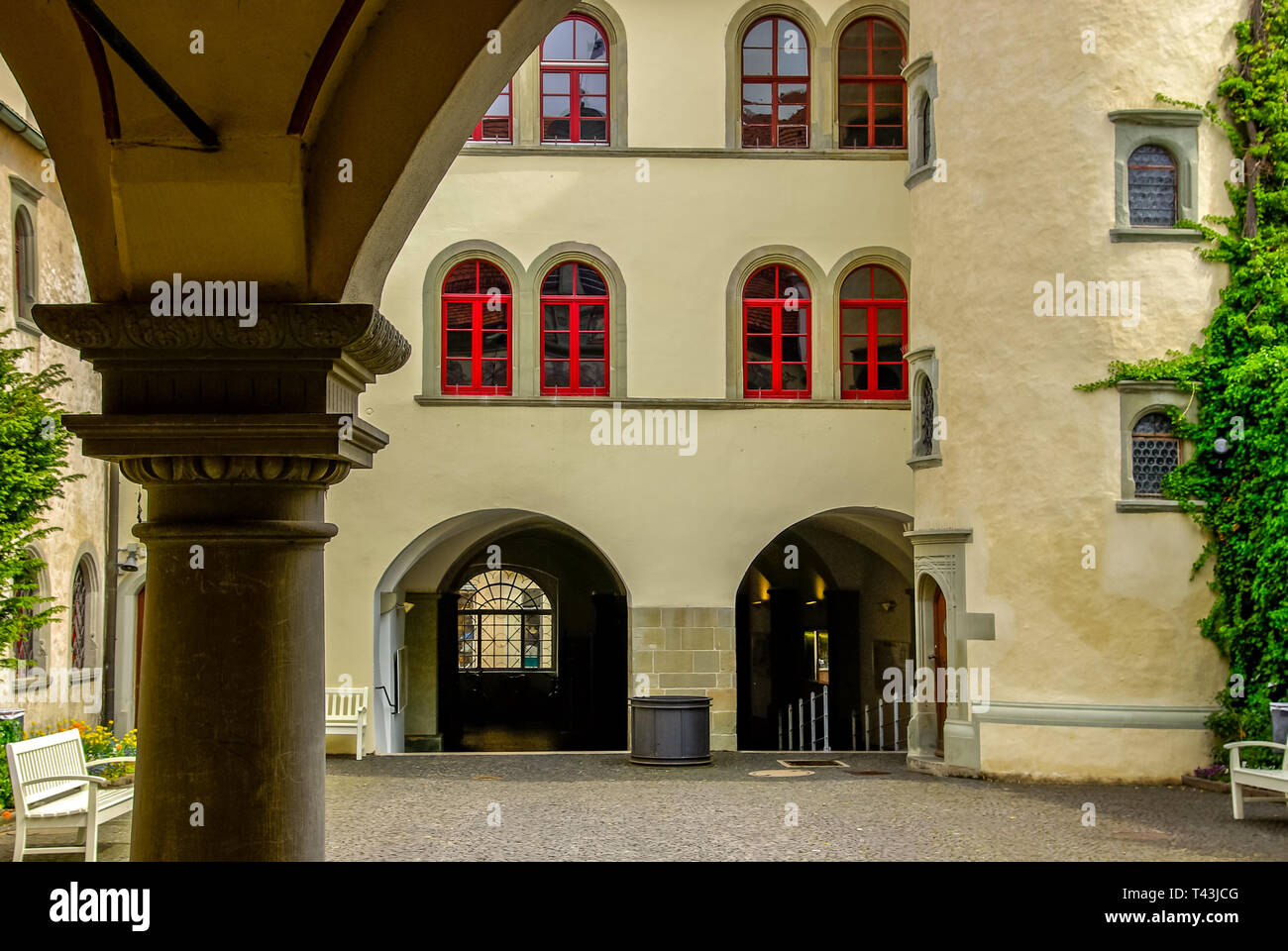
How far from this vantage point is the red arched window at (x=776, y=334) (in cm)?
1800

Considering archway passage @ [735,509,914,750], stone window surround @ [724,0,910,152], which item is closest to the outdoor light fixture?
archway passage @ [735,509,914,750]

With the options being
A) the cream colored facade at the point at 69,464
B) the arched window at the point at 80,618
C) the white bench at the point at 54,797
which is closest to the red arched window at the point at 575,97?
the cream colored facade at the point at 69,464

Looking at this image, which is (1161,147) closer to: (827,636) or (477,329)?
(477,329)

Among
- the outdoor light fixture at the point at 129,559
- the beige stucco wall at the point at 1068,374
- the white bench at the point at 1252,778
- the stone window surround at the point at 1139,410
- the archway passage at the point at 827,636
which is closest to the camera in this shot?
the white bench at the point at 1252,778

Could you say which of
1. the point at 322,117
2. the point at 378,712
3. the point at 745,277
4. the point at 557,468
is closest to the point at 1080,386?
the point at 745,277

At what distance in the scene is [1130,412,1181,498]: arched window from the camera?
14.7 metres

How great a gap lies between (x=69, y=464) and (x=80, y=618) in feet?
7.59

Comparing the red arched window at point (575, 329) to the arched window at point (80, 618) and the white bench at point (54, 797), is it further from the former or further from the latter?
the white bench at point (54, 797)

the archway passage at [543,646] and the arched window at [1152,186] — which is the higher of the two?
the arched window at [1152,186]

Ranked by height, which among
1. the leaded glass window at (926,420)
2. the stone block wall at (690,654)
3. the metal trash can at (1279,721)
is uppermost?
the leaded glass window at (926,420)

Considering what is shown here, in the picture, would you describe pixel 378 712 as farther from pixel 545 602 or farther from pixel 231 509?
pixel 231 509

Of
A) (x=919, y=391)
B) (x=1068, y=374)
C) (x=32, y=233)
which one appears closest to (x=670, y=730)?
(x=919, y=391)

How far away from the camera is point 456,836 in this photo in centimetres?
1116

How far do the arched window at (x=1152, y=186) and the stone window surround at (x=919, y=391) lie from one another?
2530mm
